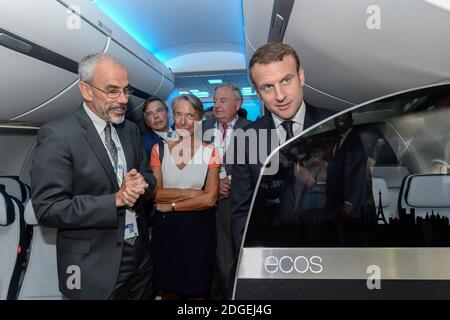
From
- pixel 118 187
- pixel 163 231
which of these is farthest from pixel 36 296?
pixel 118 187

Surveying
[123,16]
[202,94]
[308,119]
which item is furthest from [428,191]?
[202,94]

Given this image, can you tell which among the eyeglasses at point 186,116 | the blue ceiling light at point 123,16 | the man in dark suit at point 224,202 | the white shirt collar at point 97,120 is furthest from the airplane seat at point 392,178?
the blue ceiling light at point 123,16

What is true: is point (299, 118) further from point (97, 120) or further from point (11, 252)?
point (11, 252)

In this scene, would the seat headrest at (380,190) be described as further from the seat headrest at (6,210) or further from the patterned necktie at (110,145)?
the seat headrest at (6,210)

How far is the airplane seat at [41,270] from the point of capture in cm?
236

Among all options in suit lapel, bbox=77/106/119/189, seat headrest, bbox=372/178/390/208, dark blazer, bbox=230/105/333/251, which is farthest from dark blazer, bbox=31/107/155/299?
seat headrest, bbox=372/178/390/208

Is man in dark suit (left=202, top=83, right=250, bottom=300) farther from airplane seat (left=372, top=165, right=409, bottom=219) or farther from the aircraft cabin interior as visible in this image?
airplane seat (left=372, top=165, right=409, bottom=219)

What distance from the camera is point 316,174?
125 cm

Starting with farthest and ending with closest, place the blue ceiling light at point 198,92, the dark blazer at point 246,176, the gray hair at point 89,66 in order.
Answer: the blue ceiling light at point 198,92 < the gray hair at point 89,66 < the dark blazer at point 246,176

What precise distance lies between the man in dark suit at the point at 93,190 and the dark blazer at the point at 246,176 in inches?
15.4

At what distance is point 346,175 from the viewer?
1256 millimetres

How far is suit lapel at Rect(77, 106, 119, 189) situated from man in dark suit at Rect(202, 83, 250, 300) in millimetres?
826

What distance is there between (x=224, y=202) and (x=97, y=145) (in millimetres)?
1109

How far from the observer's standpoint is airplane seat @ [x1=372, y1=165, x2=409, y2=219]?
1.25 m
